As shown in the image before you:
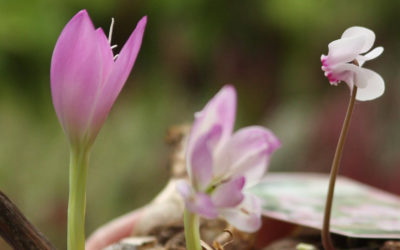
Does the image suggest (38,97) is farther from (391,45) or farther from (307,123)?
(391,45)

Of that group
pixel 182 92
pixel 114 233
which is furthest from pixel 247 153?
pixel 182 92

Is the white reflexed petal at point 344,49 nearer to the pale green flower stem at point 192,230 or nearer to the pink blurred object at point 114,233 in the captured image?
the pale green flower stem at point 192,230

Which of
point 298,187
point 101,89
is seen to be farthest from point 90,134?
point 298,187

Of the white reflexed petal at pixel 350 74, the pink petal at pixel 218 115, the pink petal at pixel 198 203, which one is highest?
the white reflexed petal at pixel 350 74

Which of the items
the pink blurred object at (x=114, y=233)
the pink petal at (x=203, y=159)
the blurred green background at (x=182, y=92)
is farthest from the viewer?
the blurred green background at (x=182, y=92)

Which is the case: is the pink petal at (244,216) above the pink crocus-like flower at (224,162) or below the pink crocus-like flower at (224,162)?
below

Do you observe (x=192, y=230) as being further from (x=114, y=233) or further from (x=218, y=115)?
(x=114, y=233)

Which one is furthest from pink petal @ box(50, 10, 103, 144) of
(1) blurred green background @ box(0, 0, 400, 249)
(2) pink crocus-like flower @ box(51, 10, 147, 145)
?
(1) blurred green background @ box(0, 0, 400, 249)

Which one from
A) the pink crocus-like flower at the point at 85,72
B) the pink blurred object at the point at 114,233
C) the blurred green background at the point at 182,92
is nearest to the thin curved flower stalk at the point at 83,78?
the pink crocus-like flower at the point at 85,72
